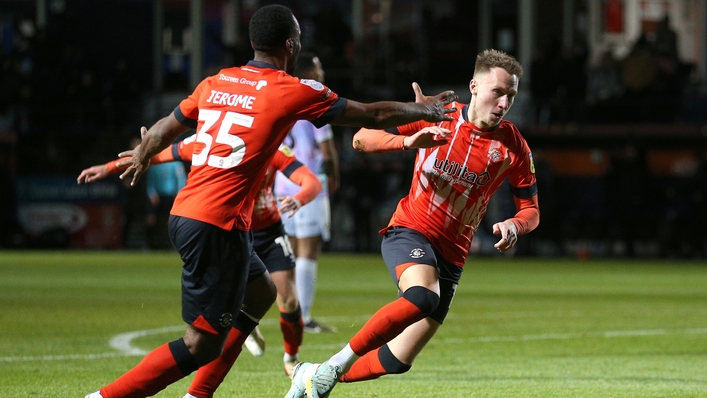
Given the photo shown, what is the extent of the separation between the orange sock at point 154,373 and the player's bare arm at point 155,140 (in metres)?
0.84

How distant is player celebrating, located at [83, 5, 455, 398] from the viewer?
198 inches

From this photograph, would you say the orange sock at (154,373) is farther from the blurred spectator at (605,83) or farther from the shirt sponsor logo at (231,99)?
the blurred spectator at (605,83)

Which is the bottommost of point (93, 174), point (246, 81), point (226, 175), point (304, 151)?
point (304, 151)

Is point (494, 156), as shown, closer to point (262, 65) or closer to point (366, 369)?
point (366, 369)

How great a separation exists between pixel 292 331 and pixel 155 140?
2.75m

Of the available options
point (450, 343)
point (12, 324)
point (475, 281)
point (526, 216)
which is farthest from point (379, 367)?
point (475, 281)

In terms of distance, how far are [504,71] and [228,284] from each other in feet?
6.95

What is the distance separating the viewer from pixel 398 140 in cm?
580

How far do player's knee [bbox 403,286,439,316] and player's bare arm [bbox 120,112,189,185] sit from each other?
1472 millimetres

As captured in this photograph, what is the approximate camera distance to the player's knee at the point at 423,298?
18.7ft

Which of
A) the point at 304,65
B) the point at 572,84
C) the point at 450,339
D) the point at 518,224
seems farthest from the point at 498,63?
the point at 572,84

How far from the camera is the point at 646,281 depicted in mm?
17203

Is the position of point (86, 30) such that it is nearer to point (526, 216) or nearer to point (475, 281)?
point (475, 281)

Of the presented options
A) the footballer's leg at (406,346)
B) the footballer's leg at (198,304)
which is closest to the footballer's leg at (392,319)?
the footballer's leg at (406,346)
